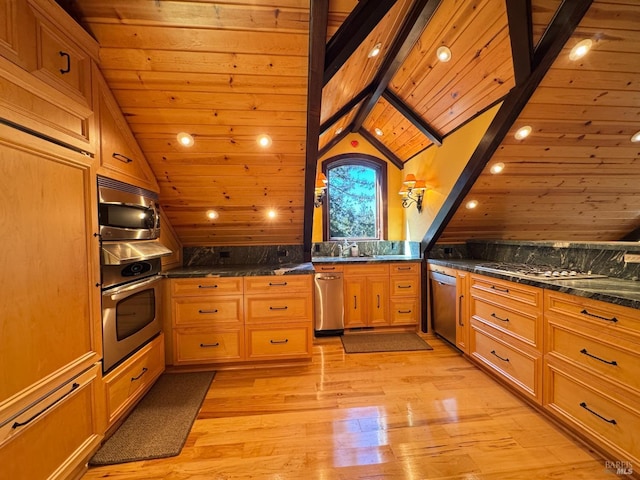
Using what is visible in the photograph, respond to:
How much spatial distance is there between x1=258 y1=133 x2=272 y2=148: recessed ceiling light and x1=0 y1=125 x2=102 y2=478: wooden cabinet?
3.64ft

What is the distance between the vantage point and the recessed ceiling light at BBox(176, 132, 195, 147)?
200cm

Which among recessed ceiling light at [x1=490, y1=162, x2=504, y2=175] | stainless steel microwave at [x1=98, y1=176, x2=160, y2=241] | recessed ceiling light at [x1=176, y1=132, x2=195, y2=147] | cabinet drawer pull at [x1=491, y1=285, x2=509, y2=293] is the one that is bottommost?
cabinet drawer pull at [x1=491, y1=285, x2=509, y2=293]

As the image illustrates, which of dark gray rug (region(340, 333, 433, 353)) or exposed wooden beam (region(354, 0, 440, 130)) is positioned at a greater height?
exposed wooden beam (region(354, 0, 440, 130))

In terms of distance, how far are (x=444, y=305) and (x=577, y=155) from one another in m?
1.82

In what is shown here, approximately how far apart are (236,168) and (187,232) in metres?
1.03

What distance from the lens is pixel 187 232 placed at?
2805mm

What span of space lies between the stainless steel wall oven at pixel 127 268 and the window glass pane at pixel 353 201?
2.38 m

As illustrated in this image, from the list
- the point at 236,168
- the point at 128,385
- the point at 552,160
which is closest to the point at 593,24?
the point at 552,160

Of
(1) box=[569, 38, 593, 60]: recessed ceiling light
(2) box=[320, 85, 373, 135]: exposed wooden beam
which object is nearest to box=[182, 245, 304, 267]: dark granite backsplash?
(2) box=[320, 85, 373, 135]: exposed wooden beam

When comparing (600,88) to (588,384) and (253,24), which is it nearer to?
(588,384)

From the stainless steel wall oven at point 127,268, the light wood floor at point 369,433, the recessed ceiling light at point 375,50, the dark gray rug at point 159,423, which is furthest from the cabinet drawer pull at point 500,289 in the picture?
the stainless steel wall oven at point 127,268

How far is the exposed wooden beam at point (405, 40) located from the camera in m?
1.74

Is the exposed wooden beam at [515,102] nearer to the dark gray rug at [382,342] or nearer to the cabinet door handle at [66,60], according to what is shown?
the dark gray rug at [382,342]

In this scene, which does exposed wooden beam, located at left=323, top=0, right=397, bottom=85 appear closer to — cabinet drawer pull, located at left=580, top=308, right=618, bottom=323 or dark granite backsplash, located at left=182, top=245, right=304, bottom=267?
dark granite backsplash, located at left=182, top=245, right=304, bottom=267
